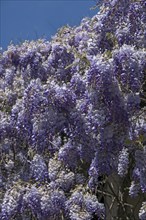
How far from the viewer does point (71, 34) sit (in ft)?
30.5

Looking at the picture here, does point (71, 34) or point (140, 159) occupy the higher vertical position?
point (71, 34)

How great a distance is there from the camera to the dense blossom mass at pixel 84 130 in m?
6.63

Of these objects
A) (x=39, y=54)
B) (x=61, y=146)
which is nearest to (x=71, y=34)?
(x=39, y=54)

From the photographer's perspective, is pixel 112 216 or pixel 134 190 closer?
pixel 134 190

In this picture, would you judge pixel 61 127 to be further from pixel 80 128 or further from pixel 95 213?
pixel 95 213

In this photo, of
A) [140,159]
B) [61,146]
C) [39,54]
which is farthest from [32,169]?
[39,54]

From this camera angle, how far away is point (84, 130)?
6855 millimetres

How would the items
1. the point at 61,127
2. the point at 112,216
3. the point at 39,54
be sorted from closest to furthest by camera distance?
1. the point at 61,127
2. the point at 112,216
3. the point at 39,54

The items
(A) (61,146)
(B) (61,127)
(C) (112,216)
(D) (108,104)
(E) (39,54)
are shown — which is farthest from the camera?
(E) (39,54)

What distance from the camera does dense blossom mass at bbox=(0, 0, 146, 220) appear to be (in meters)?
6.63

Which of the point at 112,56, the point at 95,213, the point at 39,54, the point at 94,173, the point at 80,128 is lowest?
A: the point at 95,213

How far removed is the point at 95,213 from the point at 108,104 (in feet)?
4.29

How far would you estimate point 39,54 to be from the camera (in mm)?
9273

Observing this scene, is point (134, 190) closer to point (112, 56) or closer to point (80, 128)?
point (80, 128)
